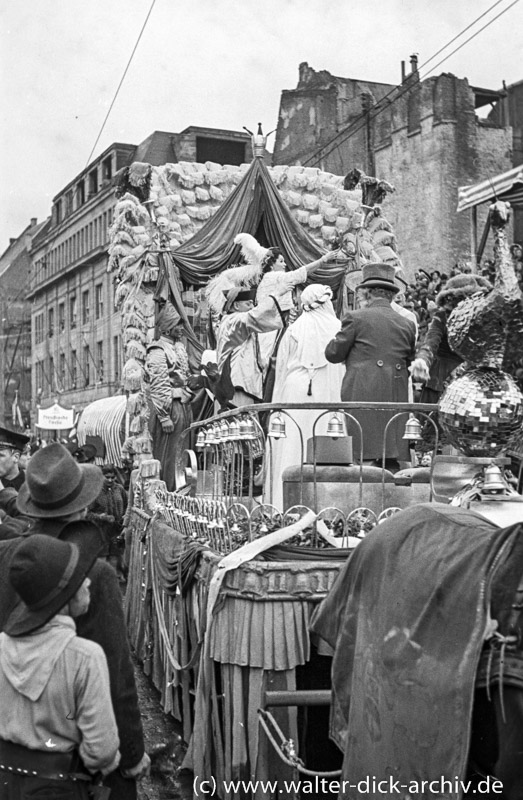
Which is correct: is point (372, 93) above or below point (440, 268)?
above

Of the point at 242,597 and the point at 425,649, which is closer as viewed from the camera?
the point at 425,649

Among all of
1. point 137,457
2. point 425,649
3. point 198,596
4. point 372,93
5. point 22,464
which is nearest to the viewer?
point 425,649

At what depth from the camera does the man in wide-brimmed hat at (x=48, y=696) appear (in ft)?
11.0

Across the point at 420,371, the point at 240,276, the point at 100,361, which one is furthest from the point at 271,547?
the point at 100,361

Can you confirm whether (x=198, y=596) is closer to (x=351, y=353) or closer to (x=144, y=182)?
(x=351, y=353)

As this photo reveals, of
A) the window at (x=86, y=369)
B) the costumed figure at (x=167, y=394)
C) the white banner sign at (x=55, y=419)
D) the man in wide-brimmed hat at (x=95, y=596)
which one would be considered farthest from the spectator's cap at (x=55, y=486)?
the window at (x=86, y=369)

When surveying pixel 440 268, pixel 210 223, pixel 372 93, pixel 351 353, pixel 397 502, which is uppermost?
pixel 372 93

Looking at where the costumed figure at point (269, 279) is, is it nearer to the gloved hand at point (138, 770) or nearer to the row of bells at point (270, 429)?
the row of bells at point (270, 429)

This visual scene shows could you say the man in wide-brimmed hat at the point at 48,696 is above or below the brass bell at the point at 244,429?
below

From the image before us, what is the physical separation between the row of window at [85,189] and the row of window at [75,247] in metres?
1.42

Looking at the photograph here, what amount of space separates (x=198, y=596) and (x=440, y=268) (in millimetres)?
25338

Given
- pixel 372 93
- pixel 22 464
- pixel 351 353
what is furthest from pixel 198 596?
pixel 372 93

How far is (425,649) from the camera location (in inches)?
122

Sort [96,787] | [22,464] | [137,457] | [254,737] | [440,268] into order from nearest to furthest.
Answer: [96,787] < [254,737] < [137,457] < [22,464] < [440,268]
